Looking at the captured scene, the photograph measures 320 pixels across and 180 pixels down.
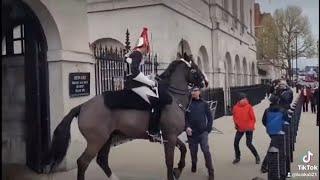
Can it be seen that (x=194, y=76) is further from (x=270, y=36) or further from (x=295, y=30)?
(x=270, y=36)

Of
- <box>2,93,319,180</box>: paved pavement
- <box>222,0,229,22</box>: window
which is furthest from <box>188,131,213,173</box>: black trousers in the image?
<box>222,0,229,22</box>: window

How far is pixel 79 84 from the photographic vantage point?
9.03 meters

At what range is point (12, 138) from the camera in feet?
29.5

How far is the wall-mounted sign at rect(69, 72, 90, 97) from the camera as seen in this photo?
879 centimetres

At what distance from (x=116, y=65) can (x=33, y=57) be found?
145 inches

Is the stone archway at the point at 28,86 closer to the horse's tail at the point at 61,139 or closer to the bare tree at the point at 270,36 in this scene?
the horse's tail at the point at 61,139

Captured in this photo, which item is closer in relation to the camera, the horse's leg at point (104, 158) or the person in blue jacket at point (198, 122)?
the horse's leg at point (104, 158)

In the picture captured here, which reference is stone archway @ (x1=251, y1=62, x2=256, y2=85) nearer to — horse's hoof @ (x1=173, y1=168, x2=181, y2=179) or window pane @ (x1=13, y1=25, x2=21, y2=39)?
window pane @ (x1=13, y1=25, x2=21, y2=39)

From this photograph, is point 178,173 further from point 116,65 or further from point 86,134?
point 116,65

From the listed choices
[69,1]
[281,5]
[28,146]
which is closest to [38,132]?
[28,146]

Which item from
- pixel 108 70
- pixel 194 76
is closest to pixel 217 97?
pixel 108 70

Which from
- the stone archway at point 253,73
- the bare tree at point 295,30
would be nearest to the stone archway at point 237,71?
the stone archway at point 253,73

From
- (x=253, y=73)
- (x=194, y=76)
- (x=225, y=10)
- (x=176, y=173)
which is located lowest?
(x=176, y=173)

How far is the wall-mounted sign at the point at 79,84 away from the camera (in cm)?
879
